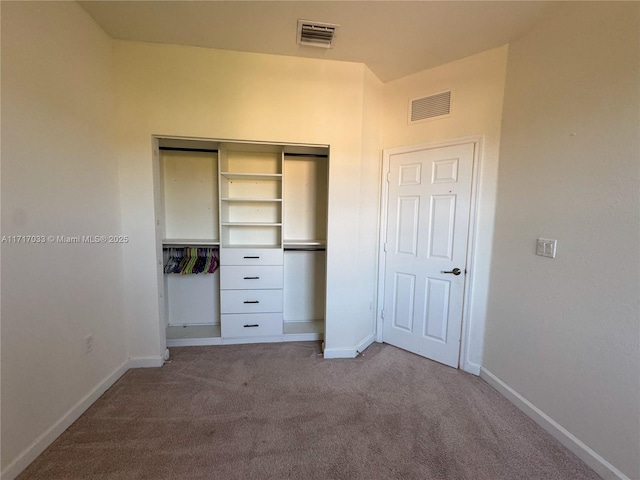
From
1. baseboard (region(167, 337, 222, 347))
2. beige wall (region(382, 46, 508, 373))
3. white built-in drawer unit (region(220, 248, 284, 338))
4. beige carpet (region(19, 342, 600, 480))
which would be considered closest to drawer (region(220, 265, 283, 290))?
white built-in drawer unit (region(220, 248, 284, 338))

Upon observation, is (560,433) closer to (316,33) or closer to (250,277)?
(250,277)

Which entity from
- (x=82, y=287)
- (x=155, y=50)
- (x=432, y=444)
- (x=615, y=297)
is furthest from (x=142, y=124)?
(x=615, y=297)

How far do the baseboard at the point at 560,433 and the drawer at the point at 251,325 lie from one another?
1.99 metres

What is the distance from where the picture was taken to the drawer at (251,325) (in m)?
2.69

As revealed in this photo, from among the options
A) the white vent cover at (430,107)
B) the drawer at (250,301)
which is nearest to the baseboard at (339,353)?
the drawer at (250,301)

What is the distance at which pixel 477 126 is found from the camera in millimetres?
2170

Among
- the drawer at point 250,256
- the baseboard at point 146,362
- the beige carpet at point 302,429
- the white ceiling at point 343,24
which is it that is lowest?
the beige carpet at point 302,429

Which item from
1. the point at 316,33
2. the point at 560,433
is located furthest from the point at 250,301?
the point at 560,433

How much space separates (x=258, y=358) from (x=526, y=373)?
2.17 m

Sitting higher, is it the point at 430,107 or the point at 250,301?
the point at 430,107

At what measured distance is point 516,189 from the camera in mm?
1957

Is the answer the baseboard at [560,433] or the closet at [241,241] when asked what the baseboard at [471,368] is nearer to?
the baseboard at [560,433]

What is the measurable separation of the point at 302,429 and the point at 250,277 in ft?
4.72

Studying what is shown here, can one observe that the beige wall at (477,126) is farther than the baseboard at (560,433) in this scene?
Yes
